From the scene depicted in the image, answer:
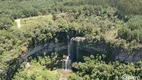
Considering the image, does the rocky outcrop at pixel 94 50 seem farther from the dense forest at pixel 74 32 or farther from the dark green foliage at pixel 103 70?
the dark green foliage at pixel 103 70

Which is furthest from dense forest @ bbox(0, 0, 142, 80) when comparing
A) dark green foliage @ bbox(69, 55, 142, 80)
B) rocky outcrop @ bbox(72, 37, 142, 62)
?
rocky outcrop @ bbox(72, 37, 142, 62)

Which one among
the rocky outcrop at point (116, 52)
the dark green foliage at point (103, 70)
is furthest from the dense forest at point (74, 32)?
the rocky outcrop at point (116, 52)

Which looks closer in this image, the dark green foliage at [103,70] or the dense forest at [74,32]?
the dark green foliage at [103,70]

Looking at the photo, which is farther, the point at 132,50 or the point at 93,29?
the point at 93,29

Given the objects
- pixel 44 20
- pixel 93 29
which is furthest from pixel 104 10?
pixel 44 20

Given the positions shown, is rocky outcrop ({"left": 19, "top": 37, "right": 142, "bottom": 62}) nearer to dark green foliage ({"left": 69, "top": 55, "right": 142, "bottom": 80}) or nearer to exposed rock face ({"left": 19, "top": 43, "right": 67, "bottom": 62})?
exposed rock face ({"left": 19, "top": 43, "right": 67, "bottom": 62})

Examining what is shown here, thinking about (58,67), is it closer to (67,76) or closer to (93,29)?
(67,76)

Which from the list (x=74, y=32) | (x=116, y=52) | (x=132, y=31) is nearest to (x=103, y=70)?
(x=116, y=52)

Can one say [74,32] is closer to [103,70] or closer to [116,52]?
[116,52]
